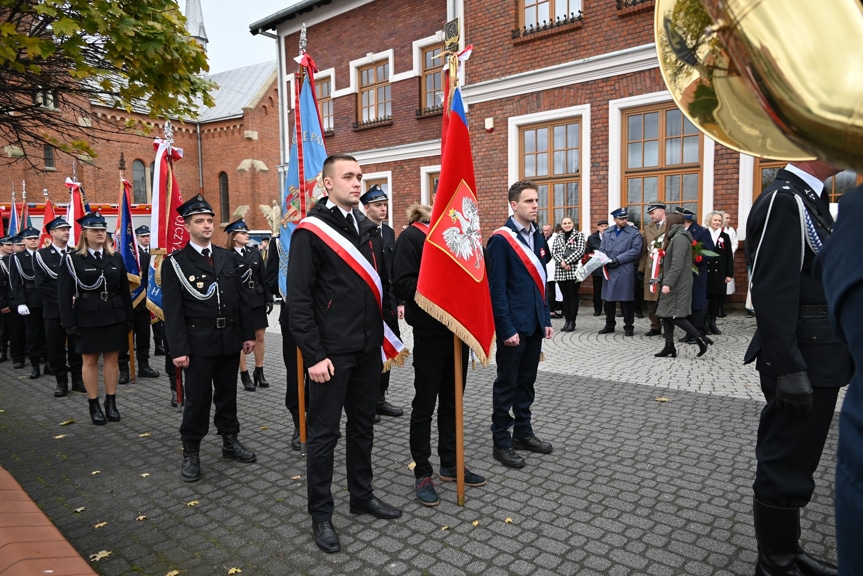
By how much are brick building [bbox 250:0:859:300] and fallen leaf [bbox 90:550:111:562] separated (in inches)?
380

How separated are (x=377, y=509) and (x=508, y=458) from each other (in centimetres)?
123

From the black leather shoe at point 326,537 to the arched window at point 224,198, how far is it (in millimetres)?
37603

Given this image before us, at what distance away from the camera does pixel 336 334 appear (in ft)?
11.5

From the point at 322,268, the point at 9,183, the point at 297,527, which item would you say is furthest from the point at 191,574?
the point at 9,183

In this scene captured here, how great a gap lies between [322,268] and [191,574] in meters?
1.84

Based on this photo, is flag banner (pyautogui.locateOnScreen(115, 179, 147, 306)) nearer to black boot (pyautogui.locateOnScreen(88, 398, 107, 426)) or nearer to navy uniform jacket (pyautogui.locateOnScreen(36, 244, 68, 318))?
navy uniform jacket (pyautogui.locateOnScreen(36, 244, 68, 318))

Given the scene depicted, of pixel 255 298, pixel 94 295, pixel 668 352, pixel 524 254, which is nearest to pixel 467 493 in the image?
pixel 524 254

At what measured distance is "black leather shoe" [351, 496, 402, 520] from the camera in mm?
3686

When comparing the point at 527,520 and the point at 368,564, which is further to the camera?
the point at 527,520

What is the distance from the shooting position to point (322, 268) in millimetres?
3582

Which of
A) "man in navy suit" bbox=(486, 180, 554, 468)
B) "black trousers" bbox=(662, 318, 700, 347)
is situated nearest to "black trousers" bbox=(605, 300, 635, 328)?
"black trousers" bbox=(662, 318, 700, 347)

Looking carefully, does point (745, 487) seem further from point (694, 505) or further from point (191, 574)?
point (191, 574)

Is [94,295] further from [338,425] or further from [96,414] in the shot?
[338,425]

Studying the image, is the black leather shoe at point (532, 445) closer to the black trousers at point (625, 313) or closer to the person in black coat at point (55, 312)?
the person in black coat at point (55, 312)
